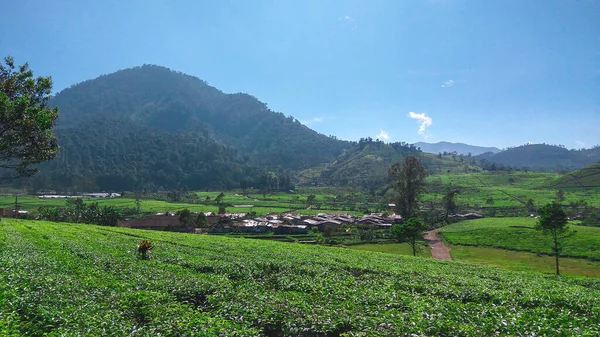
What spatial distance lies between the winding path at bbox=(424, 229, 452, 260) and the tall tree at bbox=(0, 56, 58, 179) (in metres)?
55.5

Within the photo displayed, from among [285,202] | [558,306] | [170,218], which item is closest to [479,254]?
[558,306]

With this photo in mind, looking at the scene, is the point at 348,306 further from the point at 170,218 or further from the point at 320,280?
the point at 170,218

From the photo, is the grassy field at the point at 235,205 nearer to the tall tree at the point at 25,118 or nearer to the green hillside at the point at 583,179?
the green hillside at the point at 583,179

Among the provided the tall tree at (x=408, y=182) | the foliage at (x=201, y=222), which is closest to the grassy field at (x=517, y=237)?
the tall tree at (x=408, y=182)

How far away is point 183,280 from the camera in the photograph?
1519 centimetres

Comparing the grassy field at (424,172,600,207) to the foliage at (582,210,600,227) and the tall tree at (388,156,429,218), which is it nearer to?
the foliage at (582,210,600,227)

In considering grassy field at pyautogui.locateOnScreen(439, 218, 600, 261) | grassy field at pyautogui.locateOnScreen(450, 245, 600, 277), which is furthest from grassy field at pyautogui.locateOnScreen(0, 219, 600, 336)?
grassy field at pyautogui.locateOnScreen(439, 218, 600, 261)

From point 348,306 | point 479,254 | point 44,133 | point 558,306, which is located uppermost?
point 44,133

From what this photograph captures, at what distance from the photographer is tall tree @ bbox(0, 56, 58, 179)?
22.6 metres

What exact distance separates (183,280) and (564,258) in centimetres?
6523

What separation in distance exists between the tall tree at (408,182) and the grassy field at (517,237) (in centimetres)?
1193

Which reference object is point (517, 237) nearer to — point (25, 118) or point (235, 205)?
point (25, 118)

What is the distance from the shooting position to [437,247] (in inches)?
2773

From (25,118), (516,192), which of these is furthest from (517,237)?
(516,192)
